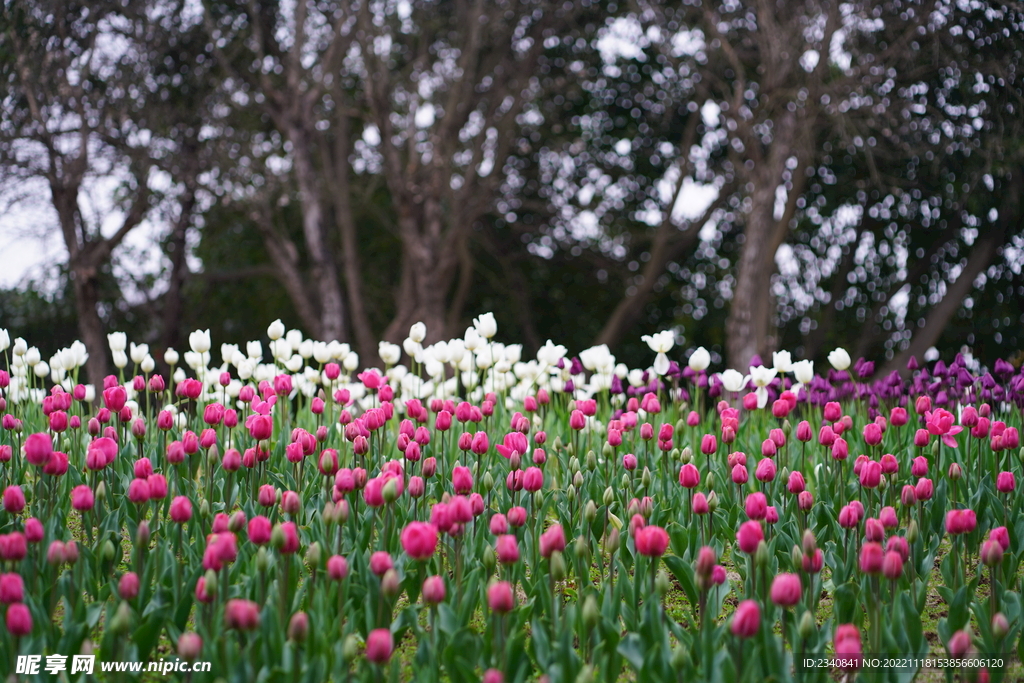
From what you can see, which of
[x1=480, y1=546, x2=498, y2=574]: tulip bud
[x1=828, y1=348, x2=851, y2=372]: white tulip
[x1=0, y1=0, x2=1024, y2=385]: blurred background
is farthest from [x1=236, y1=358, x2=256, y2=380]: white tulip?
[x1=0, y1=0, x2=1024, y2=385]: blurred background

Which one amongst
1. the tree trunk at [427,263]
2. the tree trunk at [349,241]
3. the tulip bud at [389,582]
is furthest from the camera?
the tree trunk at [349,241]

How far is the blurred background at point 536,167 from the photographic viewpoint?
1111cm

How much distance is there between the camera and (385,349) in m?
5.14

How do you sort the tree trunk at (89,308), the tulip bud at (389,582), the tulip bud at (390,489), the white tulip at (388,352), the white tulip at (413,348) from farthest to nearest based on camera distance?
1. the tree trunk at (89,308)
2. the white tulip at (388,352)
3. the white tulip at (413,348)
4. the tulip bud at (390,489)
5. the tulip bud at (389,582)

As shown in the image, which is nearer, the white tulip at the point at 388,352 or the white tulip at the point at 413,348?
the white tulip at the point at 413,348

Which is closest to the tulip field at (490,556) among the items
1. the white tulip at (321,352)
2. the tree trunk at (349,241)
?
the white tulip at (321,352)

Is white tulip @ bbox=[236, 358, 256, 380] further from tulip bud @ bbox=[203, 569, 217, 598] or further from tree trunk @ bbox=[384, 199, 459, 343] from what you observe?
tree trunk @ bbox=[384, 199, 459, 343]

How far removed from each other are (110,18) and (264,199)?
10.8 feet

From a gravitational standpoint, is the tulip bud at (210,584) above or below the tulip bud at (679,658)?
above

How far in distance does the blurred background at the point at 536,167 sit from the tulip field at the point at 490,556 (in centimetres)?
719

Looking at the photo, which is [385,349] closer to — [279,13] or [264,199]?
[264,199]

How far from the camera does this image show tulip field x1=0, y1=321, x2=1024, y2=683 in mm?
2348

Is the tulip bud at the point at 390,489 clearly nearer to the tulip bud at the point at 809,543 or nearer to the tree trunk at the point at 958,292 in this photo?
the tulip bud at the point at 809,543

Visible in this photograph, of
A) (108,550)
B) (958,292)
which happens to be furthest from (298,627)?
(958,292)
